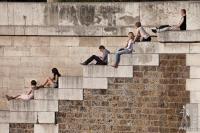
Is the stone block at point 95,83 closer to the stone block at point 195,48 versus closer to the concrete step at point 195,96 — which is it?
the concrete step at point 195,96

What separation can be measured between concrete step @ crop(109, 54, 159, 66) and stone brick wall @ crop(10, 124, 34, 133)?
8.16ft

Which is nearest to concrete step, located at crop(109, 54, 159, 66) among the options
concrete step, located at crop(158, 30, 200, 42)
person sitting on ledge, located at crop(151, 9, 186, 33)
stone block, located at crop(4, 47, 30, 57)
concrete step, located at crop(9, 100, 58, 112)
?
concrete step, located at crop(158, 30, 200, 42)

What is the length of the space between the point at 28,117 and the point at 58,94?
3.05 feet

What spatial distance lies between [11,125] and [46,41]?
2.85m

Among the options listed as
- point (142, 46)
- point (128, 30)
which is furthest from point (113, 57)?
point (128, 30)

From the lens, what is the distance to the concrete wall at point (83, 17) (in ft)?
71.3

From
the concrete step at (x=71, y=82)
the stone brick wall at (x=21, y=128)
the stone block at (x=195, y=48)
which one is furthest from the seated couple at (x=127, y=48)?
the stone brick wall at (x=21, y=128)

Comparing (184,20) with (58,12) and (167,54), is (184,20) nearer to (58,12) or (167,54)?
(167,54)

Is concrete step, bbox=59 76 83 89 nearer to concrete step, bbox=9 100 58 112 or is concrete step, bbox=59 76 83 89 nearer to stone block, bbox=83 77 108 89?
stone block, bbox=83 77 108 89

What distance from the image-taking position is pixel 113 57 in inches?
781

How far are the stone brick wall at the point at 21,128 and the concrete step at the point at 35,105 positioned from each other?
394mm

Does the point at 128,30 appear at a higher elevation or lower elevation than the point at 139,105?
higher

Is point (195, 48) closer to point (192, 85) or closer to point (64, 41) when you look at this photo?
point (192, 85)

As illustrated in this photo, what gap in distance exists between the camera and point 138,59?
1978 cm
